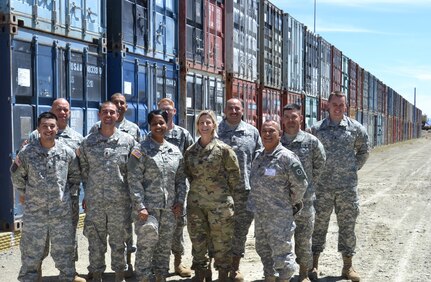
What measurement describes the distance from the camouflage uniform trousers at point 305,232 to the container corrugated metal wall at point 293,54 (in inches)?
437

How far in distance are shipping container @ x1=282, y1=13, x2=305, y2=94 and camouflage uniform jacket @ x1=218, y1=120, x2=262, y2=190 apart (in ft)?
34.3

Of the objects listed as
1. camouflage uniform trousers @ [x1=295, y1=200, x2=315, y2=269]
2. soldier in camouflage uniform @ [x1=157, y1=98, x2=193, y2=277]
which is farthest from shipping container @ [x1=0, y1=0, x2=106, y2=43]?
camouflage uniform trousers @ [x1=295, y1=200, x2=315, y2=269]

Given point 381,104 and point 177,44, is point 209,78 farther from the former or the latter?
point 381,104

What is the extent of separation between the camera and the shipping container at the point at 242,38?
11711 mm

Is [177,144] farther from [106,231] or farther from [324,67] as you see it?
[324,67]

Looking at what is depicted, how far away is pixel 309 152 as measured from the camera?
199 inches

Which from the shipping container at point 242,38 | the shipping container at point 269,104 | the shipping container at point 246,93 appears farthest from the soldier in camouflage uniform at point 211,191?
the shipping container at point 269,104

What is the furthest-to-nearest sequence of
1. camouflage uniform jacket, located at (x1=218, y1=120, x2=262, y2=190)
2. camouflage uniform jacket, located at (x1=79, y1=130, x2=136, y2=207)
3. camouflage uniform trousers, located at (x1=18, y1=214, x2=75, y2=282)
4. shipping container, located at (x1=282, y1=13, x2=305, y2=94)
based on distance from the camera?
1. shipping container, located at (x1=282, y1=13, x2=305, y2=94)
2. camouflage uniform jacket, located at (x1=218, y1=120, x2=262, y2=190)
3. camouflage uniform jacket, located at (x1=79, y1=130, x2=136, y2=207)
4. camouflage uniform trousers, located at (x1=18, y1=214, x2=75, y2=282)

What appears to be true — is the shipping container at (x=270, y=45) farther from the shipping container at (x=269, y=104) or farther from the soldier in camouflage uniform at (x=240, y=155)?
the soldier in camouflage uniform at (x=240, y=155)

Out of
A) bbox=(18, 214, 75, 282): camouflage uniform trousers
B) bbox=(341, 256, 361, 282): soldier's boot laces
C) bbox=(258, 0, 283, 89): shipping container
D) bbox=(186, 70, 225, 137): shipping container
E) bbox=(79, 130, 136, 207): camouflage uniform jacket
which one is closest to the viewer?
bbox=(18, 214, 75, 282): camouflage uniform trousers

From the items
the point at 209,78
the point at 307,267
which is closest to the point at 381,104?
the point at 209,78

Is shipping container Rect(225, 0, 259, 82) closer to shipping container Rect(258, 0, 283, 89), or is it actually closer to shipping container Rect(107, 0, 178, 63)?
shipping container Rect(258, 0, 283, 89)

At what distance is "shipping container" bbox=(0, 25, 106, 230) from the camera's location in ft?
19.7

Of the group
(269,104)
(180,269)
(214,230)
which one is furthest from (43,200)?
(269,104)
